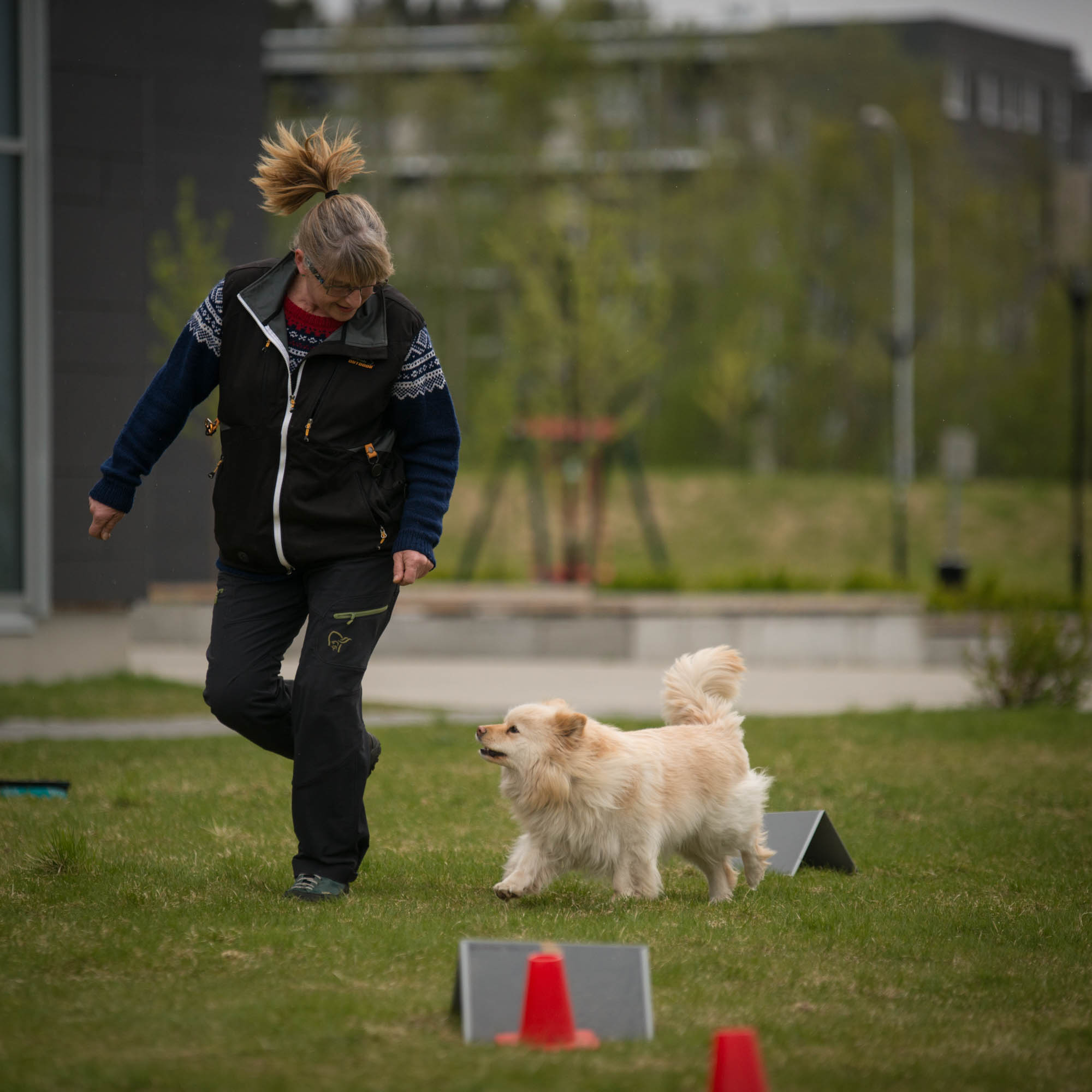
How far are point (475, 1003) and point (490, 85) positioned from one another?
3892 cm

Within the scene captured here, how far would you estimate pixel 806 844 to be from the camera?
5824 mm

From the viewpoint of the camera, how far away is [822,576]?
98.3ft

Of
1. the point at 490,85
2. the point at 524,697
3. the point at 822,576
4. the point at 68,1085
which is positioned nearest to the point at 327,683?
the point at 68,1085

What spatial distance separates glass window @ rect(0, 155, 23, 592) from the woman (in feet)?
26.4

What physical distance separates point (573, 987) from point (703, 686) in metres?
2.11

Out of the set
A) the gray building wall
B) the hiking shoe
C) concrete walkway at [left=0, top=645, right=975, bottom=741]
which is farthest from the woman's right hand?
the gray building wall

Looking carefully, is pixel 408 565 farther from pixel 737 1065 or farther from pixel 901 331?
pixel 901 331

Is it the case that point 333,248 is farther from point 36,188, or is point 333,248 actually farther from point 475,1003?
point 36,188

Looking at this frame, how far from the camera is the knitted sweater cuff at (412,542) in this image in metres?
4.88

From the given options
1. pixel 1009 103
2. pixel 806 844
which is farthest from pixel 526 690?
pixel 1009 103

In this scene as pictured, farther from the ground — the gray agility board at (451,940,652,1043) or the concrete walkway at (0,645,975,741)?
the gray agility board at (451,940,652,1043)

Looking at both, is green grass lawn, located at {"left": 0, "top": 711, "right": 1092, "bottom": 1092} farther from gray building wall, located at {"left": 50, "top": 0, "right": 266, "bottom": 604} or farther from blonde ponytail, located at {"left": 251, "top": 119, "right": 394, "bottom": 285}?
gray building wall, located at {"left": 50, "top": 0, "right": 266, "bottom": 604}

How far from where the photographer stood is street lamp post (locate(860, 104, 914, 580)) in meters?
27.6

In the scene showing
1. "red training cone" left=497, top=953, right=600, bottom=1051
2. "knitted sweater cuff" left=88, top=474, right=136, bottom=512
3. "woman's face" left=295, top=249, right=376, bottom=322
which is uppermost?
"woman's face" left=295, top=249, right=376, bottom=322
